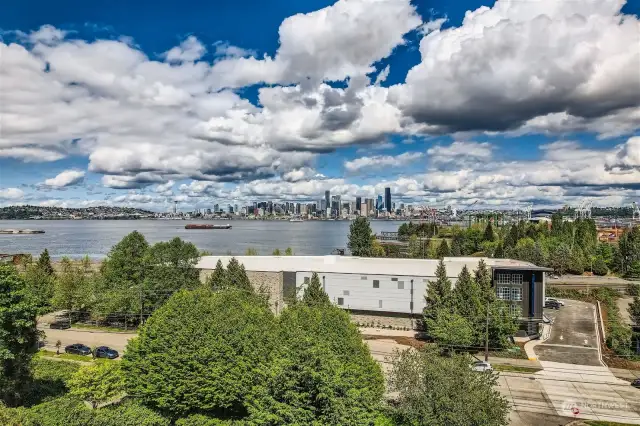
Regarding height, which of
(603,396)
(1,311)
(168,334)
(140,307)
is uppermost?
(1,311)

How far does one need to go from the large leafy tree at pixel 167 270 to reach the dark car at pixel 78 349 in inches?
382

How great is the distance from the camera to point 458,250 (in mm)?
118562

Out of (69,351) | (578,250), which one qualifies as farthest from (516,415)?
(578,250)

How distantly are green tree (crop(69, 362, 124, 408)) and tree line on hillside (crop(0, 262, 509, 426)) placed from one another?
6 centimetres

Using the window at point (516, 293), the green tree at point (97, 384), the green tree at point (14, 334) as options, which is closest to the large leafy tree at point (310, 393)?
the green tree at point (97, 384)

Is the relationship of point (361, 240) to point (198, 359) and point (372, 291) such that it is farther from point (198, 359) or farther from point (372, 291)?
point (198, 359)

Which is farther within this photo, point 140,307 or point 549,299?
point 549,299

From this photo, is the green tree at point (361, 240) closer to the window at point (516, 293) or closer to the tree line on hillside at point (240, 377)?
the window at point (516, 293)

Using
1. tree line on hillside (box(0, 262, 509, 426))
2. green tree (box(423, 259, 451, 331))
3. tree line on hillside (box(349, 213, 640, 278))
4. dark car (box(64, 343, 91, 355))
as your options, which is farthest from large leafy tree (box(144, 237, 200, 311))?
tree line on hillside (box(349, 213, 640, 278))

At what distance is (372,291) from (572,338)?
2348cm

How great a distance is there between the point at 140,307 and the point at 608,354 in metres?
51.7

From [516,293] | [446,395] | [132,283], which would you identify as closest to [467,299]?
[516,293]

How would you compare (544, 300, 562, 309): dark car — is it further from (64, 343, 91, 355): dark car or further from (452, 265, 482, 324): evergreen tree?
(64, 343, 91, 355): dark car

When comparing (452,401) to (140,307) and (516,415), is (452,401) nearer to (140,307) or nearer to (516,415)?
(516,415)
